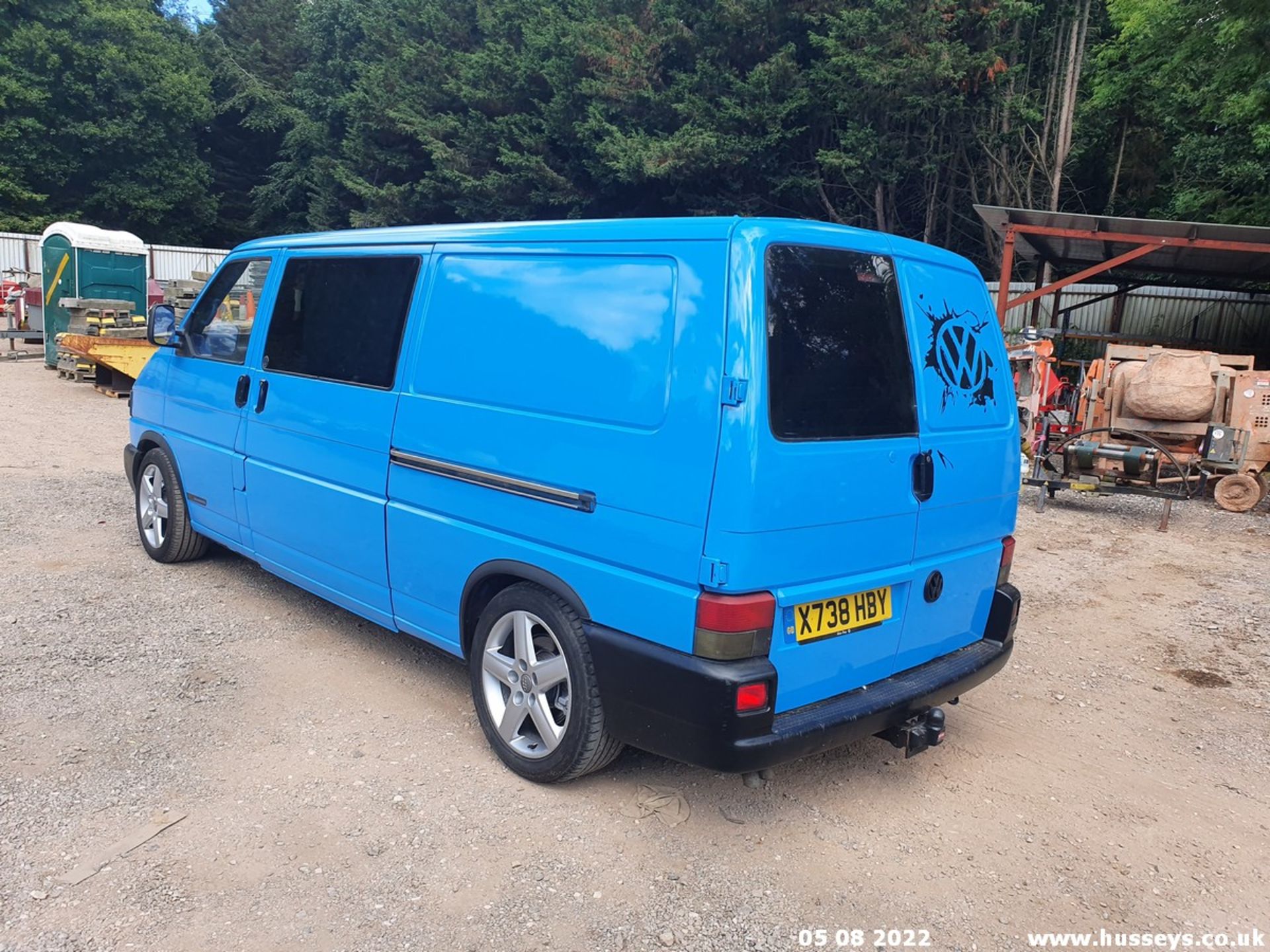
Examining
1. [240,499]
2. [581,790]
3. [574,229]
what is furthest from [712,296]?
[240,499]

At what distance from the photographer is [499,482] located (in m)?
3.20

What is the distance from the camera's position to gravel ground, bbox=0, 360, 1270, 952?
8.54 ft


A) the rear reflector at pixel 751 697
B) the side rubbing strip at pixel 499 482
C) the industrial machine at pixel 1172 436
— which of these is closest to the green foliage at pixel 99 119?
the industrial machine at pixel 1172 436

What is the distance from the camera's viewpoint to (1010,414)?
144 inches

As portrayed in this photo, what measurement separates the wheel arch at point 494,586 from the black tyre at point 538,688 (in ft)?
0.16

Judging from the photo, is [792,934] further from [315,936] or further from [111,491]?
[111,491]

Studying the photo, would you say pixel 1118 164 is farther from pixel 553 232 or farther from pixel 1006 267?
pixel 553 232

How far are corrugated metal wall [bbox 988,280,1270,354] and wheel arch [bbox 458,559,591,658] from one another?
18435 mm

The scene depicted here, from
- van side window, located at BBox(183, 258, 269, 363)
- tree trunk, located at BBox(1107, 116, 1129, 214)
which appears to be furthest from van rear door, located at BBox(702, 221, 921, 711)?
tree trunk, located at BBox(1107, 116, 1129, 214)

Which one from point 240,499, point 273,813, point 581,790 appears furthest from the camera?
point 240,499

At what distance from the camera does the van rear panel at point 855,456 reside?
2621 mm

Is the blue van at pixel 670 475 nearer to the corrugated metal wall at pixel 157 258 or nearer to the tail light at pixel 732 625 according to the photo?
the tail light at pixel 732 625

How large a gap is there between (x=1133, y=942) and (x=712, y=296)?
2.30 metres

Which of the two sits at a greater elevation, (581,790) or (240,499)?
(240,499)
